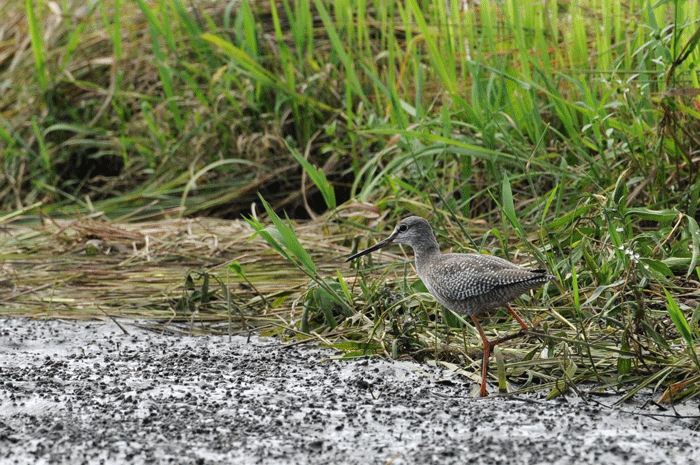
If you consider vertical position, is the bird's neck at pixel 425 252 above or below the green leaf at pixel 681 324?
below

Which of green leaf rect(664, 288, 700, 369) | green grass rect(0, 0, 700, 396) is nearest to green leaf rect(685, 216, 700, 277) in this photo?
green grass rect(0, 0, 700, 396)

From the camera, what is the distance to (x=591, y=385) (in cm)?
323

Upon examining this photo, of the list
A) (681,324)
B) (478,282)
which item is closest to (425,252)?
(478,282)

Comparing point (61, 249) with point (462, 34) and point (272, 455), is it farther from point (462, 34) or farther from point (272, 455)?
point (272, 455)

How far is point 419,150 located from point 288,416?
89.6 inches

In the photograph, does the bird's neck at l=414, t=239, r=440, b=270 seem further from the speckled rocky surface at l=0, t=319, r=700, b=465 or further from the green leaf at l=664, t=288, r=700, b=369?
the green leaf at l=664, t=288, r=700, b=369

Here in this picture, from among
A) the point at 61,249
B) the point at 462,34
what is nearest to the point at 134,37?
the point at 61,249

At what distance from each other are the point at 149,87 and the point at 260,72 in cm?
177

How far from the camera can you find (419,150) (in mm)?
4883

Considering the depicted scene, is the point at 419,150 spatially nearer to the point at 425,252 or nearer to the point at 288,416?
the point at 425,252

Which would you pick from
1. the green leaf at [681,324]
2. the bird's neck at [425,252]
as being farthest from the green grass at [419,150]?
the bird's neck at [425,252]

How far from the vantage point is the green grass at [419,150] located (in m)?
3.66

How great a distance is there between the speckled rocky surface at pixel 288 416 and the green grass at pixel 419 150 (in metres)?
0.23

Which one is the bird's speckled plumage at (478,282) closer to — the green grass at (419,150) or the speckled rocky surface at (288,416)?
the green grass at (419,150)
